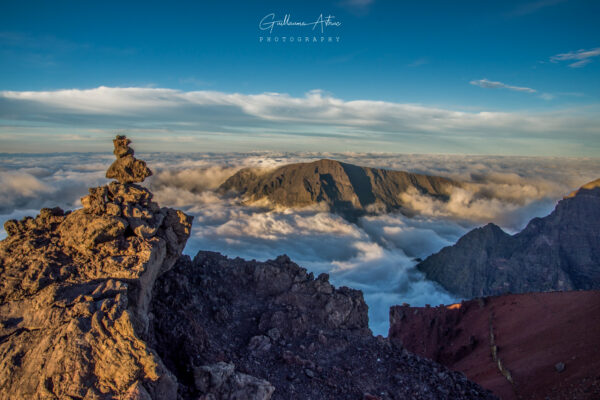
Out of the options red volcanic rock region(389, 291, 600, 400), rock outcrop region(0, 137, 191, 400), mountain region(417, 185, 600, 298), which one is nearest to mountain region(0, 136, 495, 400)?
rock outcrop region(0, 137, 191, 400)

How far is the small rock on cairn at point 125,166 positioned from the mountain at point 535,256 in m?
173

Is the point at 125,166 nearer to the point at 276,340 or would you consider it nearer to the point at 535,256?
the point at 276,340

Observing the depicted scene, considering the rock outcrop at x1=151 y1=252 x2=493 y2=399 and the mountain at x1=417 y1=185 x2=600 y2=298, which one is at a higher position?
the rock outcrop at x1=151 y1=252 x2=493 y2=399

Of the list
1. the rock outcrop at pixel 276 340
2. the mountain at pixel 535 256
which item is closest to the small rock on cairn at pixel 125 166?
the rock outcrop at pixel 276 340

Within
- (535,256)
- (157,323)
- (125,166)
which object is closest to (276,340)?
(157,323)

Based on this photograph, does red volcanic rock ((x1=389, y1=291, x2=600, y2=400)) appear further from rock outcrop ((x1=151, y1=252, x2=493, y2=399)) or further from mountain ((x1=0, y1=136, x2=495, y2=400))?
mountain ((x1=0, y1=136, x2=495, y2=400))

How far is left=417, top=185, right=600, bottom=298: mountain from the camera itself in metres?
147

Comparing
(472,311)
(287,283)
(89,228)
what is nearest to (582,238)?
(472,311)

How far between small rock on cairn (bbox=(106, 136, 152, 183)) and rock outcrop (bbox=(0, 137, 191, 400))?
0.05 metres

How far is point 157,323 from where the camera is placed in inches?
616

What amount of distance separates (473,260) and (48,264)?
199m

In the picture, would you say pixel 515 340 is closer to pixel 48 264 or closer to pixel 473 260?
pixel 48 264

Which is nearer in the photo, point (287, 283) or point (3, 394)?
point (3, 394)

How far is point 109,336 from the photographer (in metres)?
10.8
